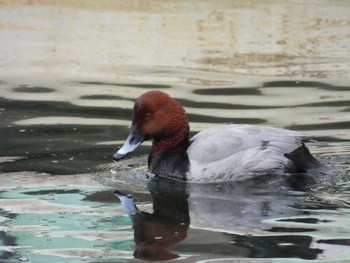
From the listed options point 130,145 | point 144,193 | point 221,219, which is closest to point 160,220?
point 221,219

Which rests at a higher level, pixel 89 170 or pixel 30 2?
pixel 30 2

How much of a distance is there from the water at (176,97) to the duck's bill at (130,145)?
178 mm

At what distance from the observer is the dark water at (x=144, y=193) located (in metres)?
6.40

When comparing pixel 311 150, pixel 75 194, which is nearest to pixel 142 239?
pixel 75 194

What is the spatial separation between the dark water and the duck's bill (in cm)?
19

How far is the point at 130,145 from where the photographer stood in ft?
28.3

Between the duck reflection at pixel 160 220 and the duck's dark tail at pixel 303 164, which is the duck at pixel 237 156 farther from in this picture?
the duck reflection at pixel 160 220

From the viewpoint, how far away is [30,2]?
15.1 meters

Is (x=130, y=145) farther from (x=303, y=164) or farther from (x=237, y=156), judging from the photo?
(x=303, y=164)

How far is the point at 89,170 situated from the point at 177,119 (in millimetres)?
857

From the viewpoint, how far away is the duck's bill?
8.48 m

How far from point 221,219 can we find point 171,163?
1585 millimetres

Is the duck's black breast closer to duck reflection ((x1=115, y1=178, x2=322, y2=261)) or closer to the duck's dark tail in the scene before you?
duck reflection ((x1=115, y1=178, x2=322, y2=261))

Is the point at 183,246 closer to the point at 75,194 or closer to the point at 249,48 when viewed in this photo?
the point at 75,194
